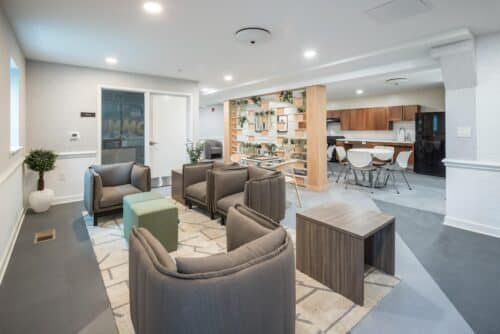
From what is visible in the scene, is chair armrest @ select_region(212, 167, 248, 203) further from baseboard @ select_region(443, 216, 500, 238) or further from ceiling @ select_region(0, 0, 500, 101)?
baseboard @ select_region(443, 216, 500, 238)

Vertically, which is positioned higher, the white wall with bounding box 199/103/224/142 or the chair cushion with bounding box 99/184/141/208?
the white wall with bounding box 199/103/224/142

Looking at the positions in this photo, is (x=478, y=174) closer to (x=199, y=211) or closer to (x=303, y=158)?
(x=303, y=158)

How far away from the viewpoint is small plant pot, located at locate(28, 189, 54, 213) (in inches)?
156

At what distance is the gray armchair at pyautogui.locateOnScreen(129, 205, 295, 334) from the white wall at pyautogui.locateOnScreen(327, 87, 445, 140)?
27.2 ft

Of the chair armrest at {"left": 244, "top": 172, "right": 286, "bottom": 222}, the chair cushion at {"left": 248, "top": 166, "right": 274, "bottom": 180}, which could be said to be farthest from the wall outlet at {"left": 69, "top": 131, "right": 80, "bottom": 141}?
the chair armrest at {"left": 244, "top": 172, "right": 286, "bottom": 222}

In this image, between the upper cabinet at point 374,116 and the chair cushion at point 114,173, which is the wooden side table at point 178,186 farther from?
the upper cabinet at point 374,116

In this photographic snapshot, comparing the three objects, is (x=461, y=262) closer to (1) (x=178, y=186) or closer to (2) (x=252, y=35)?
(2) (x=252, y=35)

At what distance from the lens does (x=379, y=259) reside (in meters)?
2.39

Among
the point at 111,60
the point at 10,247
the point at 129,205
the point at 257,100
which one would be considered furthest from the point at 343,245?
the point at 257,100

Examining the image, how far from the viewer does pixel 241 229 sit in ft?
5.71

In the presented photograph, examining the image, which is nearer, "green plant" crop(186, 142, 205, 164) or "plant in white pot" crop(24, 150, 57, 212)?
"plant in white pot" crop(24, 150, 57, 212)

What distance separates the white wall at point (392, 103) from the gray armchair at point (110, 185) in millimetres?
7795

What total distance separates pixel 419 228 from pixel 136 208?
3.43 m

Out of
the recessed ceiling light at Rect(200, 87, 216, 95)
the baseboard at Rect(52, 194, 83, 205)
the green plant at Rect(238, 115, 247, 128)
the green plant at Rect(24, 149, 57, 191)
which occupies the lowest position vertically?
the baseboard at Rect(52, 194, 83, 205)
